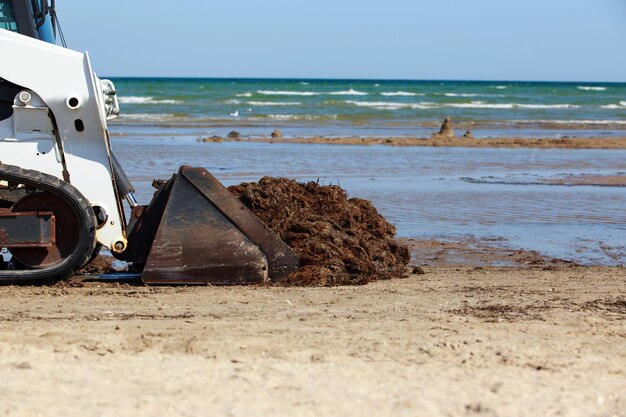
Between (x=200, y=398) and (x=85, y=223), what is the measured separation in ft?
10.0

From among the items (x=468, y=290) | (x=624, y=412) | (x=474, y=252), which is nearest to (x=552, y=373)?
(x=624, y=412)

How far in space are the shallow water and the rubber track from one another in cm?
456

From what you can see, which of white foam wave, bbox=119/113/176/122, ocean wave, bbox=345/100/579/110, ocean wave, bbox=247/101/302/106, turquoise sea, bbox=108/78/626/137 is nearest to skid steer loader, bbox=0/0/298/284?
turquoise sea, bbox=108/78/626/137

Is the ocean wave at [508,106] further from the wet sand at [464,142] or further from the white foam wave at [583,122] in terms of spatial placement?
the wet sand at [464,142]

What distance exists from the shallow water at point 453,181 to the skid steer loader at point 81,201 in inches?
150

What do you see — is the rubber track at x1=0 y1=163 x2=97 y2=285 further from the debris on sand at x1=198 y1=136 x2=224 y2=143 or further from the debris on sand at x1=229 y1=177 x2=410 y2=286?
the debris on sand at x1=198 y1=136 x2=224 y2=143

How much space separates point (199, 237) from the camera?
25.0 ft

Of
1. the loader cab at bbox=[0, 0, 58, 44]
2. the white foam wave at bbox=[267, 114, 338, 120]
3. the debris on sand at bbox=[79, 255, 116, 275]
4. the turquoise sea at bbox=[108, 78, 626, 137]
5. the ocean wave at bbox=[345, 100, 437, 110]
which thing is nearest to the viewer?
the loader cab at bbox=[0, 0, 58, 44]

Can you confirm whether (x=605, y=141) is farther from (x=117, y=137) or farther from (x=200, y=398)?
(x=200, y=398)

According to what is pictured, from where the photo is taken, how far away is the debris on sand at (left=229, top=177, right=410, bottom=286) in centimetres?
804

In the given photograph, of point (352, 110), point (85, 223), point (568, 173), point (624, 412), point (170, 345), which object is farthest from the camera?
point (352, 110)

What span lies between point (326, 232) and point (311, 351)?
2797mm

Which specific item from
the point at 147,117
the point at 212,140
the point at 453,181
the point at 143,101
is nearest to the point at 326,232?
the point at 453,181

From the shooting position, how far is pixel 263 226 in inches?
306
